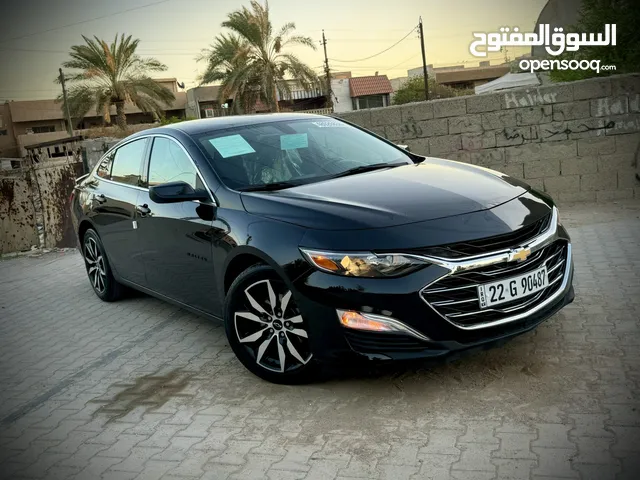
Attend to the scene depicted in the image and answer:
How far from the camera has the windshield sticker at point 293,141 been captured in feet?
15.5

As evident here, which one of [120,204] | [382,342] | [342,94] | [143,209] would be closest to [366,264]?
[382,342]

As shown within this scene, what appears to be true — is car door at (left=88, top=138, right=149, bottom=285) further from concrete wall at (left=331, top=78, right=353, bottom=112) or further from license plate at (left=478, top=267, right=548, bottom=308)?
concrete wall at (left=331, top=78, right=353, bottom=112)

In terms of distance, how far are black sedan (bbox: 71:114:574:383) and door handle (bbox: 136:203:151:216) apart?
0.05 feet

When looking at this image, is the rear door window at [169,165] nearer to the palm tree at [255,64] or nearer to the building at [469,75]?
the palm tree at [255,64]

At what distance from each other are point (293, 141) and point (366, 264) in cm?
170

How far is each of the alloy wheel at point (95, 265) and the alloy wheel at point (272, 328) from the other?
282cm

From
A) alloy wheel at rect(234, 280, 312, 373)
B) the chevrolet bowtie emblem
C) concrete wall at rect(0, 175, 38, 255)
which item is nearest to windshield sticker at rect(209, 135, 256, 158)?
alloy wheel at rect(234, 280, 312, 373)

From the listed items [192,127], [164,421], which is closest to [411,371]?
[164,421]

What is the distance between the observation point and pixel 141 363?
15.6ft

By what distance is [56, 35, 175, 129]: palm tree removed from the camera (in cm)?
3203

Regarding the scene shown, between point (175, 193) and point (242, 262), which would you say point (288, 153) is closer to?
point (175, 193)

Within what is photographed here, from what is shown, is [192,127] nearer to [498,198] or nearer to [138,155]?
[138,155]

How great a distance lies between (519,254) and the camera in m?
3.52

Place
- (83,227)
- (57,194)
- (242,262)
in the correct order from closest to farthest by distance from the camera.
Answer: (242,262)
(83,227)
(57,194)
